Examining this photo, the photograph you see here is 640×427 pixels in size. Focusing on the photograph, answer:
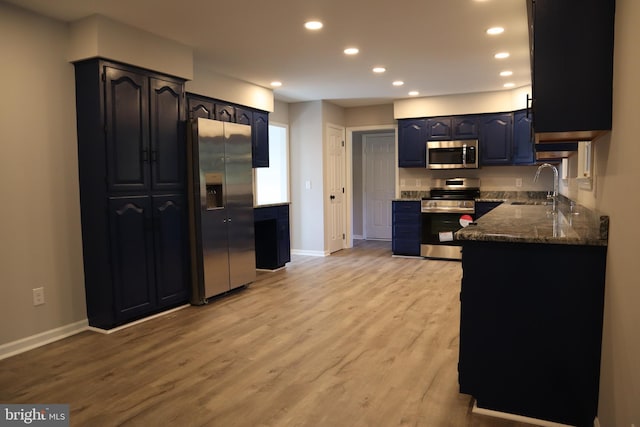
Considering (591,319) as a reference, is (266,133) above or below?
above

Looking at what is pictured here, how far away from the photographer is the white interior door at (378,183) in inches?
348

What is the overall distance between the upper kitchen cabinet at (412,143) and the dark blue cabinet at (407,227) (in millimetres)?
673

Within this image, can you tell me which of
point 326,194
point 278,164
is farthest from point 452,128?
point 278,164

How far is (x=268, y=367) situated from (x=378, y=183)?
6.50 meters

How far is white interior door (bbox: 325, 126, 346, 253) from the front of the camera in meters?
7.38

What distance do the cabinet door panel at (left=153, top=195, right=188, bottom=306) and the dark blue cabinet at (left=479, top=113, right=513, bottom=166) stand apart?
4.59m

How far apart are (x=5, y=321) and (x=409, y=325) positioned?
3.07m

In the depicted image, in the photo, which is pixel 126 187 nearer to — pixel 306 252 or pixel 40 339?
pixel 40 339

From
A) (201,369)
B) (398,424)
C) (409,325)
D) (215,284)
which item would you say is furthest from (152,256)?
(398,424)

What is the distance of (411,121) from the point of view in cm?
706

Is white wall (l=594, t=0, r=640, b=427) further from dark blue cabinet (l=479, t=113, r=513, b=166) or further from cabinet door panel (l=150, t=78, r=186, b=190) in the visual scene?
dark blue cabinet (l=479, t=113, r=513, b=166)

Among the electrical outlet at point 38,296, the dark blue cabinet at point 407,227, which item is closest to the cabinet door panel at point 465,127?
the dark blue cabinet at point 407,227

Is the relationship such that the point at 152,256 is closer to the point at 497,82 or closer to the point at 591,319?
the point at 591,319

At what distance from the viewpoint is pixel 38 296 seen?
3365 mm
